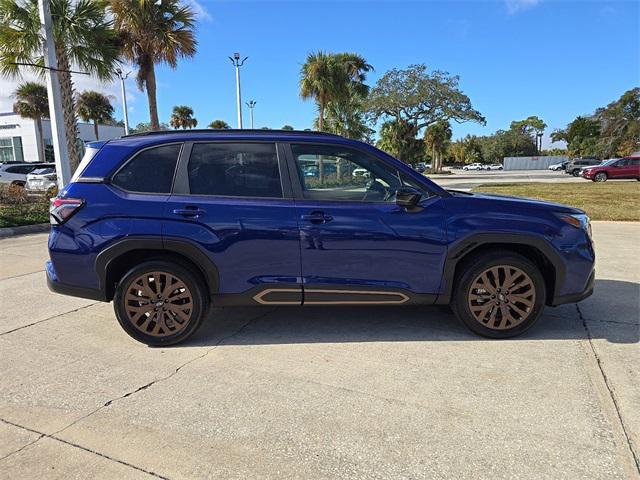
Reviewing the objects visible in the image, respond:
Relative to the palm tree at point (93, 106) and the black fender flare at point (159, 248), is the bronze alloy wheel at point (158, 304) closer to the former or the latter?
the black fender flare at point (159, 248)

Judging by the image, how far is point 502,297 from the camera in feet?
12.7

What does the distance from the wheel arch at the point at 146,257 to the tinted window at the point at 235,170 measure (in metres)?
0.50

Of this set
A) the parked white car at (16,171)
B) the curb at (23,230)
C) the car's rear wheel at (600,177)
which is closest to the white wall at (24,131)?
the parked white car at (16,171)

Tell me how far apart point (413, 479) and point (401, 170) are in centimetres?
246

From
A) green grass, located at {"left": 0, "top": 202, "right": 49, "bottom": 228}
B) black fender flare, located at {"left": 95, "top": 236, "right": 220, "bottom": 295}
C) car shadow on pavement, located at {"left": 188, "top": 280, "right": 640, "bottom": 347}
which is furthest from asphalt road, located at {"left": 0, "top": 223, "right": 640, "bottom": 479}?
green grass, located at {"left": 0, "top": 202, "right": 49, "bottom": 228}

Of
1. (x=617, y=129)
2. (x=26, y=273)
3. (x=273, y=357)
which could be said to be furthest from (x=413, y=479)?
(x=617, y=129)

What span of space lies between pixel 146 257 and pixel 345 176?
189 centimetres

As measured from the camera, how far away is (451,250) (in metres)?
3.76

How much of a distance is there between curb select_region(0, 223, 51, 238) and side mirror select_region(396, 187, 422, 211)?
34.0 feet

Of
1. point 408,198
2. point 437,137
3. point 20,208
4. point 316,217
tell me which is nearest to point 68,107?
point 20,208

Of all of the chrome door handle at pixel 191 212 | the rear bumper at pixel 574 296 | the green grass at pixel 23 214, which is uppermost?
the chrome door handle at pixel 191 212

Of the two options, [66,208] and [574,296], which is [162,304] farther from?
[574,296]

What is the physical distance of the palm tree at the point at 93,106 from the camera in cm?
3978

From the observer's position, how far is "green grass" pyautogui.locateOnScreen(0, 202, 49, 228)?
11094 mm
